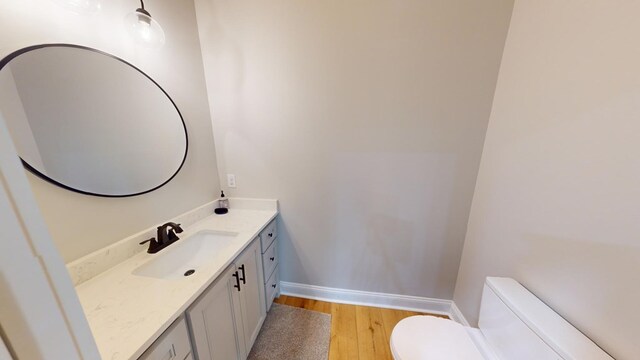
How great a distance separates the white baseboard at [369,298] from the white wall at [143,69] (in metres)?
1.17

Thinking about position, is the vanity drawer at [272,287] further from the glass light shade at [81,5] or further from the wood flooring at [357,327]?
the glass light shade at [81,5]

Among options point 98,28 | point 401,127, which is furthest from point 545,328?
point 98,28

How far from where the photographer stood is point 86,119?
0.96 metres

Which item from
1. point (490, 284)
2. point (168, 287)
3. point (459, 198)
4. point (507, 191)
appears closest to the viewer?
point (168, 287)

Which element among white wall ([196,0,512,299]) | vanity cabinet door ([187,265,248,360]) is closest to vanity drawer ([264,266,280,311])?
white wall ([196,0,512,299])

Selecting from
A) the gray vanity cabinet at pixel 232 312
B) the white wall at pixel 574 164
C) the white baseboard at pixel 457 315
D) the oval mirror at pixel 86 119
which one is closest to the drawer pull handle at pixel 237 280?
the gray vanity cabinet at pixel 232 312

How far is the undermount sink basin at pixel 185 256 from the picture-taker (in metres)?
1.14

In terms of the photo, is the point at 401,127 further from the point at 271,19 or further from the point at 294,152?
the point at 271,19

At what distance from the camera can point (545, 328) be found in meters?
0.83

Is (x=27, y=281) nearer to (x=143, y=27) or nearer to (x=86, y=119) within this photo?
(x=86, y=119)

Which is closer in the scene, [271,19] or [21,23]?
[21,23]

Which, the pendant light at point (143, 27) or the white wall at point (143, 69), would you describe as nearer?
the white wall at point (143, 69)

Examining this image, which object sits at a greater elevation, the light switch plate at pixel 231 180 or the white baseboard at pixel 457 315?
the light switch plate at pixel 231 180

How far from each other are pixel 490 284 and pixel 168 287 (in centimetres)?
158
